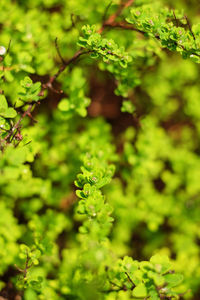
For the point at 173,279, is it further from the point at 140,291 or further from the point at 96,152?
the point at 96,152

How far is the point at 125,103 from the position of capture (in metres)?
2.19

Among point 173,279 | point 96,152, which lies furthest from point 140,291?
point 96,152

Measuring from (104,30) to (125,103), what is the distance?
0.62 meters

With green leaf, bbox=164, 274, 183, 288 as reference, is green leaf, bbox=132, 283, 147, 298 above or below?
below

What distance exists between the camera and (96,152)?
2055 millimetres

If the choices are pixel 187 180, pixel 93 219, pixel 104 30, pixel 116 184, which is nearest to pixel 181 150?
pixel 187 180

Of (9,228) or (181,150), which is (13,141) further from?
(181,150)

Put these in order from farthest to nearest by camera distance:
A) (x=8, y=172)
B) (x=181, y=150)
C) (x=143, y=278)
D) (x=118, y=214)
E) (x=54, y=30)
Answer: (x=181, y=150) → (x=118, y=214) → (x=54, y=30) → (x=143, y=278) → (x=8, y=172)

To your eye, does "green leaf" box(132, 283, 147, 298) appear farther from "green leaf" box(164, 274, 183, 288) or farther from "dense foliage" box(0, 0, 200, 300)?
"green leaf" box(164, 274, 183, 288)

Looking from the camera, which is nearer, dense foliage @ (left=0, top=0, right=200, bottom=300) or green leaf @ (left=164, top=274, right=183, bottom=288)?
green leaf @ (left=164, top=274, right=183, bottom=288)

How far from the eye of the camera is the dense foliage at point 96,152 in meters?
1.61

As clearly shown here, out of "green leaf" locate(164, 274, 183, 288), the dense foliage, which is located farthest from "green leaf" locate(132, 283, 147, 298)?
"green leaf" locate(164, 274, 183, 288)

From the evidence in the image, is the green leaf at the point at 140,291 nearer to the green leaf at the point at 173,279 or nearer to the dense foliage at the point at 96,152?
the dense foliage at the point at 96,152

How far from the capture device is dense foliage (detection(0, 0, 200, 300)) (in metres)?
1.61
